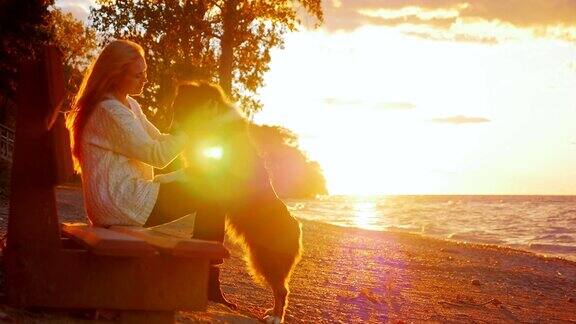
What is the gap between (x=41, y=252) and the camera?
3.45m

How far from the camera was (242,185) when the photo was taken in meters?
4.61

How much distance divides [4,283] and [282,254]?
195 cm

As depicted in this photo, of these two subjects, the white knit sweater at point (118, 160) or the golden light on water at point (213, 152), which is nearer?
the white knit sweater at point (118, 160)

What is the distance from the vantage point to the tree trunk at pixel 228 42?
45.2 ft

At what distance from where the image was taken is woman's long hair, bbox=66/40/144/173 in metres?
3.95

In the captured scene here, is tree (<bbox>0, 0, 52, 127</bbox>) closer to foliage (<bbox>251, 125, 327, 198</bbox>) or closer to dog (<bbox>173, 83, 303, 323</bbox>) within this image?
dog (<bbox>173, 83, 303, 323</bbox>)

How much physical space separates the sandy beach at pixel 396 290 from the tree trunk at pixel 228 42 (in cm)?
356

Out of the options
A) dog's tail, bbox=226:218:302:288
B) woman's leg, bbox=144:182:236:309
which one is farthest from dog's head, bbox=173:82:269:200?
dog's tail, bbox=226:218:302:288

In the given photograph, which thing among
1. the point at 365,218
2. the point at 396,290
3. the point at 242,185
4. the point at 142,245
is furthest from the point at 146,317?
the point at 365,218

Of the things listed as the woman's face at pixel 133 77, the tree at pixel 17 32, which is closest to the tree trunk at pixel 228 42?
the woman's face at pixel 133 77

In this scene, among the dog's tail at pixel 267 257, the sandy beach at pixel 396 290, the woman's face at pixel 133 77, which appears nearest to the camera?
the woman's face at pixel 133 77

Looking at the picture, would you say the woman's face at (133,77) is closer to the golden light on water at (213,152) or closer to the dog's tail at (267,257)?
the golden light on water at (213,152)

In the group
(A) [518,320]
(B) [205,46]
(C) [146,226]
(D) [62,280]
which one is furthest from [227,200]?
(B) [205,46]

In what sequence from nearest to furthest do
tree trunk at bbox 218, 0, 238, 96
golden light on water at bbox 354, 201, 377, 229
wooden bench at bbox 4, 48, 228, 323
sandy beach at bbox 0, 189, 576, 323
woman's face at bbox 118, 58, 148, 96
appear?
1. wooden bench at bbox 4, 48, 228, 323
2. woman's face at bbox 118, 58, 148, 96
3. sandy beach at bbox 0, 189, 576, 323
4. tree trunk at bbox 218, 0, 238, 96
5. golden light on water at bbox 354, 201, 377, 229
